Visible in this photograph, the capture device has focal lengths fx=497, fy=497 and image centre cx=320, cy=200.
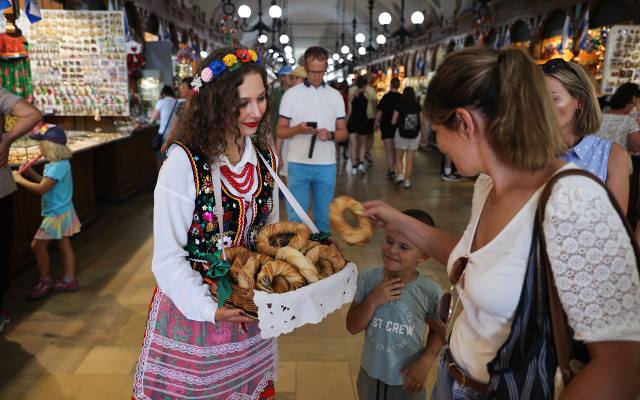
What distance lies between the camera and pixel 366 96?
10188 millimetres

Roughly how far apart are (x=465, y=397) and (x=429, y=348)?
0.66m

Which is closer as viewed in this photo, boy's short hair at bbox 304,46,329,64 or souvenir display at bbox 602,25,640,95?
boy's short hair at bbox 304,46,329,64

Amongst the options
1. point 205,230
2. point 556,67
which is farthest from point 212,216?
point 556,67

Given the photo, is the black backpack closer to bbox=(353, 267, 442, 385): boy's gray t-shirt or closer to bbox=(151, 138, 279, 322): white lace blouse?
bbox=(353, 267, 442, 385): boy's gray t-shirt

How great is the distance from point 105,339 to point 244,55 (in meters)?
2.55

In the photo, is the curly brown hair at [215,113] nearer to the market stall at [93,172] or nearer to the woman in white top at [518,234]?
the woman in white top at [518,234]

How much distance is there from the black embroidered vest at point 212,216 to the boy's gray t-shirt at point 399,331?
2.08 feet

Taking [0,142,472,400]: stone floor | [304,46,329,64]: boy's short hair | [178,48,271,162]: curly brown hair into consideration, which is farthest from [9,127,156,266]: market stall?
[178,48,271,162]: curly brown hair

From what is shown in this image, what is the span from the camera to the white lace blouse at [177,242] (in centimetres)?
158

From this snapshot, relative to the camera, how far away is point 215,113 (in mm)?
1717

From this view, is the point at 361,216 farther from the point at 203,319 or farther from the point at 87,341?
the point at 87,341

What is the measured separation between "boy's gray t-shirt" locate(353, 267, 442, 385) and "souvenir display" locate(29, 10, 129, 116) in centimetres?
643

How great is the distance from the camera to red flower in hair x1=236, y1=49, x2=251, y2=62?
5.75ft

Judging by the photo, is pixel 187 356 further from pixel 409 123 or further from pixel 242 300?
pixel 409 123
